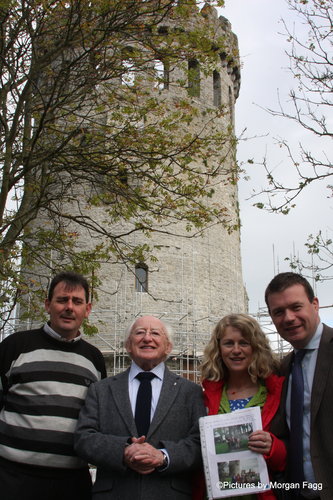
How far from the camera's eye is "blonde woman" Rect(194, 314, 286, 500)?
3.26 metres

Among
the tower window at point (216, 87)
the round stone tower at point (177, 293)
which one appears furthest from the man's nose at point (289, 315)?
the tower window at point (216, 87)

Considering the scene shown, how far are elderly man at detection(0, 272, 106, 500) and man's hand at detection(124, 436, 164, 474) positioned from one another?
0.56 metres

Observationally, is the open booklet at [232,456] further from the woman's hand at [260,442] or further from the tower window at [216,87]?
the tower window at [216,87]

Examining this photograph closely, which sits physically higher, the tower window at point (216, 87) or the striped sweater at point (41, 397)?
the tower window at point (216, 87)

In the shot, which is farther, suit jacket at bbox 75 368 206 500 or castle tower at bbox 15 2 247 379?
castle tower at bbox 15 2 247 379

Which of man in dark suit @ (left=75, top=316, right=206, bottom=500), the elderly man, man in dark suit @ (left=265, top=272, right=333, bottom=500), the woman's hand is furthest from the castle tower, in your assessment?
the woman's hand

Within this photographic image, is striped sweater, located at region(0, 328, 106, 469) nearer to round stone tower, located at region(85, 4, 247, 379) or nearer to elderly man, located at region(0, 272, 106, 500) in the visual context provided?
elderly man, located at region(0, 272, 106, 500)

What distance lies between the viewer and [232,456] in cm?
294

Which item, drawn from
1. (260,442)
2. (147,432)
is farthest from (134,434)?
(260,442)

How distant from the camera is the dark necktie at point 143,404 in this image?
10.4 ft

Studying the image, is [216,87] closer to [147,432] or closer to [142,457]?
[147,432]

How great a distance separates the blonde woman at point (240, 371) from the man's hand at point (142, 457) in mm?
478

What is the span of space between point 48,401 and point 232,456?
49.5 inches

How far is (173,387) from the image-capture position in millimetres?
3359
